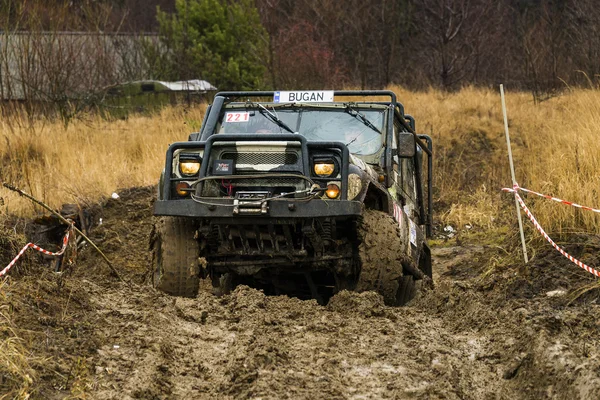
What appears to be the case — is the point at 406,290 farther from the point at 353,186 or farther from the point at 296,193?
the point at 296,193

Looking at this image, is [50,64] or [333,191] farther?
[50,64]

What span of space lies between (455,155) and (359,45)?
38.9 feet

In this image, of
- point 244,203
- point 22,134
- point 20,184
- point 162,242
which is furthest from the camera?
point 22,134

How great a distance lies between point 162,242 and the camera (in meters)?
6.57

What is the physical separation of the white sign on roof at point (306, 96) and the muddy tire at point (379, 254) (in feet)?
5.14

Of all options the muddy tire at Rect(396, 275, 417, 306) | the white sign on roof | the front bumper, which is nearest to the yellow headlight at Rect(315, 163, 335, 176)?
the front bumper

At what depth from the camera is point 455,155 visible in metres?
17.0

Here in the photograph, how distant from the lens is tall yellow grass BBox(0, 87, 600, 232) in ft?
28.9

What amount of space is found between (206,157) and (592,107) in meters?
7.31

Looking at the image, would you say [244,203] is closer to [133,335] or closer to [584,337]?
[133,335]

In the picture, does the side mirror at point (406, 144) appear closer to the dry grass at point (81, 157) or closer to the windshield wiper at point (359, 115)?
the windshield wiper at point (359, 115)

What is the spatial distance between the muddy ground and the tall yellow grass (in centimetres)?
201

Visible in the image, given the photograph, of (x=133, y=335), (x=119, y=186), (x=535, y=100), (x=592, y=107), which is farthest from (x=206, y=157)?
(x=535, y=100)

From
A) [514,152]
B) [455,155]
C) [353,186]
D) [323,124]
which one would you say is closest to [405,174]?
[323,124]
